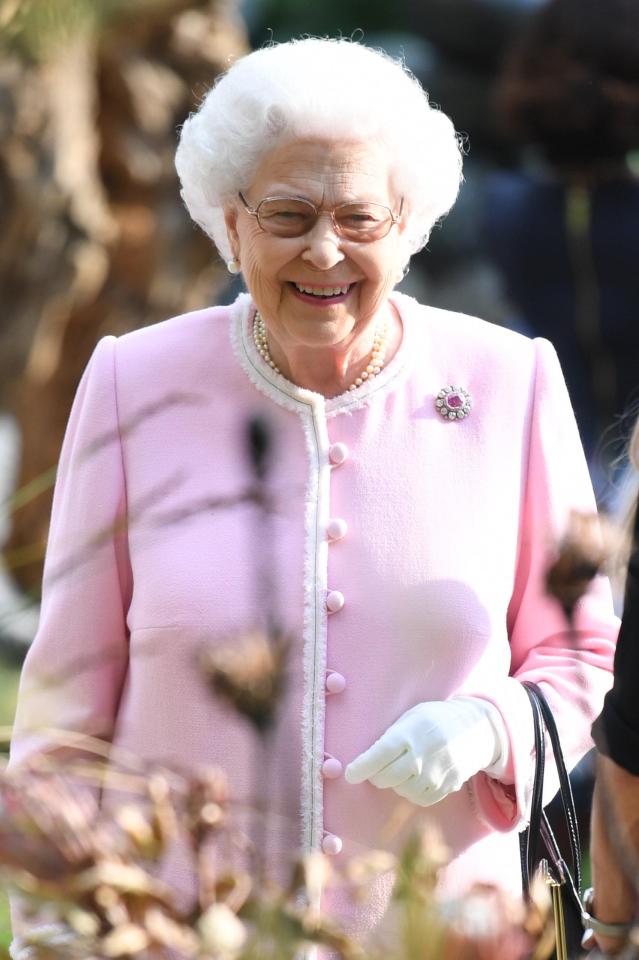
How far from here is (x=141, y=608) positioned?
7.42 feet

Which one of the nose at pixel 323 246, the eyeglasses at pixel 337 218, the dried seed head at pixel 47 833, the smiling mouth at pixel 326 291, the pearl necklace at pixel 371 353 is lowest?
the dried seed head at pixel 47 833

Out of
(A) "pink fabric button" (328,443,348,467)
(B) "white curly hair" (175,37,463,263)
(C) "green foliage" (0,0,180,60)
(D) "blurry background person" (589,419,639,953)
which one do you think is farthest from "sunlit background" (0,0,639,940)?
(A) "pink fabric button" (328,443,348,467)

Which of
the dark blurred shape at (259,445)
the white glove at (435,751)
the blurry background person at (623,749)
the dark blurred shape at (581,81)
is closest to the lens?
the dark blurred shape at (259,445)

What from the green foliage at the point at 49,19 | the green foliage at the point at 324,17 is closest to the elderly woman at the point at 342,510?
the green foliage at the point at 49,19

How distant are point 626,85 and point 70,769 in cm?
323

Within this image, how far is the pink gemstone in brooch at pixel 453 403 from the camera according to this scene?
237 cm

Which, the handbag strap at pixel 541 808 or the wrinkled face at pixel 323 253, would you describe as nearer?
the handbag strap at pixel 541 808

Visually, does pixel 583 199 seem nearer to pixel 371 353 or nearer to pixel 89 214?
pixel 371 353

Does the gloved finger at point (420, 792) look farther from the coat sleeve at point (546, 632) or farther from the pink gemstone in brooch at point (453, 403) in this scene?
the pink gemstone in brooch at point (453, 403)

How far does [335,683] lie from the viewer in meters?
2.22

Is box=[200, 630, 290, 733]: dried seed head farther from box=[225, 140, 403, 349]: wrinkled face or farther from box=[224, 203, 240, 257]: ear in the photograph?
box=[224, 203, 240, 257]: ear

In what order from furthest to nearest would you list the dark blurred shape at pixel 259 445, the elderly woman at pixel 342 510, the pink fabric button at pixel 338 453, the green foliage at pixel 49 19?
1. the pink fabric button at pixel 338 453
2. the elderly woman at pixel 342 510
3. the green foliage at pixel 49 19
4. the dark blurred shape at pixel 259 445

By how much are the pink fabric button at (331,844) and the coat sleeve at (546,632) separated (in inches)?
7.4

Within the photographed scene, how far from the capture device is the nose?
2.24m
